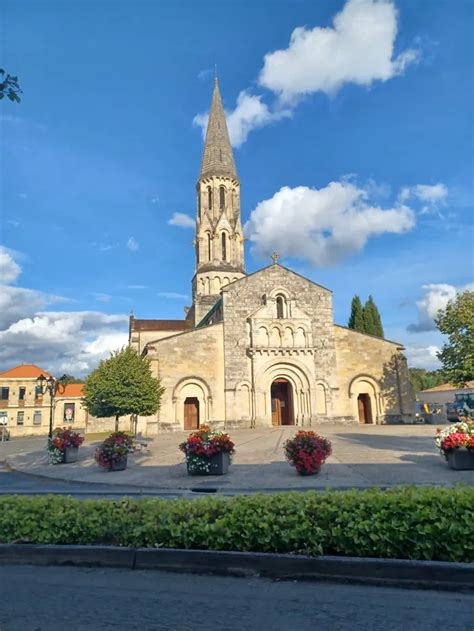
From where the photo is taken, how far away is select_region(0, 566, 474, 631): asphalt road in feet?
12.2

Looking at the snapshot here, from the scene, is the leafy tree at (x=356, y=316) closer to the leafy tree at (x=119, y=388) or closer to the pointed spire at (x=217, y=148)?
the pointed spire at (x=217, y=148)

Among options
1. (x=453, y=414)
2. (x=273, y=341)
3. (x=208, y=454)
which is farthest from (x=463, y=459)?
(x=453, y=414)

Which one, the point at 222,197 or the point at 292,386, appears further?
the point at 222,197

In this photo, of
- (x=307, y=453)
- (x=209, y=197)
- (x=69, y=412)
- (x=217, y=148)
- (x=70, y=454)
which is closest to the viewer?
(x=307, y=453)

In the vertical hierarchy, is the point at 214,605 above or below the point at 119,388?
below

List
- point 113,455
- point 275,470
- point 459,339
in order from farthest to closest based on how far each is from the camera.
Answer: point 459,339
point 113,455
point 275,470

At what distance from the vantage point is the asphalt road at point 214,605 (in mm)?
3723

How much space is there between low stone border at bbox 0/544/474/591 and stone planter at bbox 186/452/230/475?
6.75 metres

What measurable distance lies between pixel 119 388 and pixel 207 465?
1098 centimetres

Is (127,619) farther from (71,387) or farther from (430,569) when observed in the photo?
(71,387)

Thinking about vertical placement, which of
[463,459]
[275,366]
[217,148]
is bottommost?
[463,459]

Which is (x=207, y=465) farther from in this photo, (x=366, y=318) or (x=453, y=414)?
(x=366, y=318)

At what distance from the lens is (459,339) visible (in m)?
29.7

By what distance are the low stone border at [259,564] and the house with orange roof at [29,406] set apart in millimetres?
50392
